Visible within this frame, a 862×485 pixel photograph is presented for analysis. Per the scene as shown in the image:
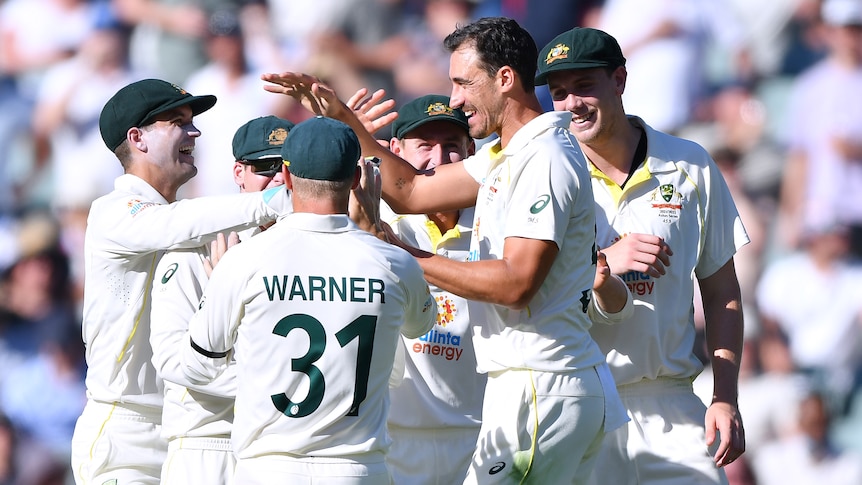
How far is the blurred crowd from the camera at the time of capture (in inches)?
322

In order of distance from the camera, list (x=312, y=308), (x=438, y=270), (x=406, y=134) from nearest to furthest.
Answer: (x=312, y=308) → (x=438, y=270) → (x=406, y=134)

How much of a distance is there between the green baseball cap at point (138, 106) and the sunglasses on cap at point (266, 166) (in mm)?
355

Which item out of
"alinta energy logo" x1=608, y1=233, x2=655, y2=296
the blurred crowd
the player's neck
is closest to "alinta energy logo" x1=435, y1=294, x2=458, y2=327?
the player's neck

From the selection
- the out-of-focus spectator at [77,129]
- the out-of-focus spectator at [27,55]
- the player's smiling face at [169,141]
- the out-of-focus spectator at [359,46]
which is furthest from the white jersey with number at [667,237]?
the out-of-focus spectator at [27,55]

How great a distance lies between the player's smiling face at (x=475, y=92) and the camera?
422 centimetres

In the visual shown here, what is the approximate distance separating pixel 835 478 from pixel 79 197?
6.26 metres

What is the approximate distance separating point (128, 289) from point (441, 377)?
135 centimetres

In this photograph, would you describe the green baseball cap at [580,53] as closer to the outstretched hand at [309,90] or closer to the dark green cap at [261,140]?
the outstretched hand at [309,90]

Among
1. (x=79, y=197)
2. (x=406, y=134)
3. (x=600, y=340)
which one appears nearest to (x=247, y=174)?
(x=406, y=134)

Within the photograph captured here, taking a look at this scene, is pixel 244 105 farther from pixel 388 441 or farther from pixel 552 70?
pixel 388 441

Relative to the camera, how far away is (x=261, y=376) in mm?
3549

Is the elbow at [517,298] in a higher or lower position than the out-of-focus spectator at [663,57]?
lower

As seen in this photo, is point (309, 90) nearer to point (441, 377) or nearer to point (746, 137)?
point (441, 377)

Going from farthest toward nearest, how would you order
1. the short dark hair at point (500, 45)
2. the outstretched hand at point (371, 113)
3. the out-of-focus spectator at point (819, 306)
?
the out-of-focus spectator at point (819, 306), the outstretched hand at point (371, 113), the short dark hair at point (500, 45)
